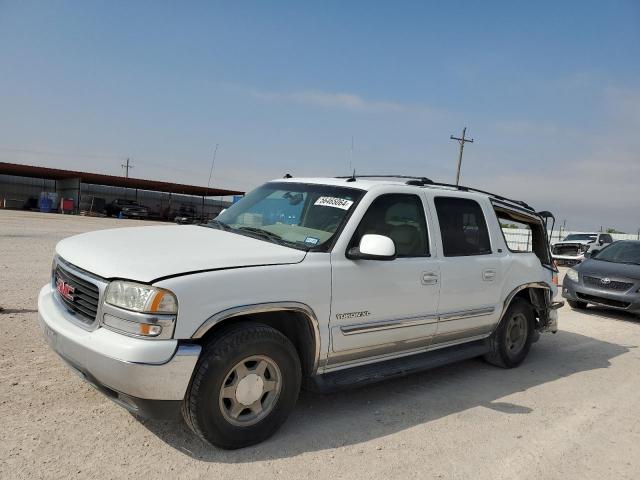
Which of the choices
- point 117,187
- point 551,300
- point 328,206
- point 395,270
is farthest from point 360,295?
point 117,187

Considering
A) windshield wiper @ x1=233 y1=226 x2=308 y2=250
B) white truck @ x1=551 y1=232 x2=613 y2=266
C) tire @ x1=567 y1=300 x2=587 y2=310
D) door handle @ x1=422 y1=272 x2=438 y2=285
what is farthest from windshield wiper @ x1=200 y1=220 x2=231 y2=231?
white truck @ x1=551 y1=232 x2=613 y2=266

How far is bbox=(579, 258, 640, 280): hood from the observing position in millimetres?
9445

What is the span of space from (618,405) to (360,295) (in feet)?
9.32

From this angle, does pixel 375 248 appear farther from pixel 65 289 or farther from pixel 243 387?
pixel 65 289

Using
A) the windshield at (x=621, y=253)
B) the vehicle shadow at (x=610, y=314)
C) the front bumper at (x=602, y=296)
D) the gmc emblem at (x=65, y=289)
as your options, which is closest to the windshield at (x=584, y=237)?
the windshield at (x=621, y=253)

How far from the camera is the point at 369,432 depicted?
3.72 metres

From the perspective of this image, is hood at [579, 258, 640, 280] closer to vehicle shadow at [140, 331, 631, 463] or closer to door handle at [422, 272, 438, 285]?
vehicle shadow at [140, 331, 631, 463]

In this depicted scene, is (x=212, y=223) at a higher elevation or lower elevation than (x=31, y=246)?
higher

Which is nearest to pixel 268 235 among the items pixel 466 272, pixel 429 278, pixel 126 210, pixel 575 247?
pixel 429 278

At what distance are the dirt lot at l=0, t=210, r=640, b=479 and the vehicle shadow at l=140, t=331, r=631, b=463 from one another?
0.04 feet

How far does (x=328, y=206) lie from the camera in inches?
163

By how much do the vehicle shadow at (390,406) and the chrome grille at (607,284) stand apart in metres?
3.53

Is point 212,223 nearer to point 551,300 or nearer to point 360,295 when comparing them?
point 360,295

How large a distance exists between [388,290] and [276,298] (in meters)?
1.06
